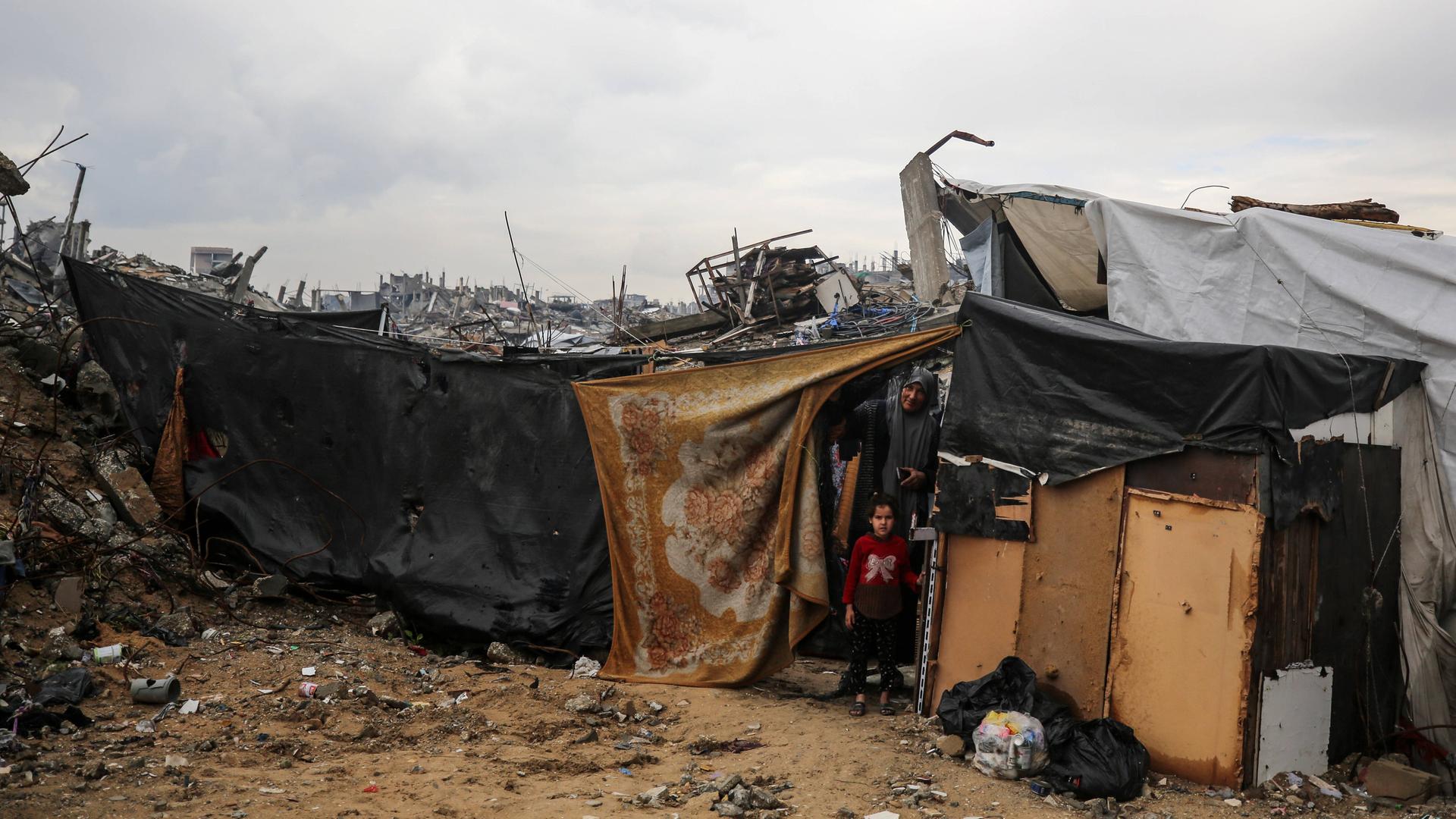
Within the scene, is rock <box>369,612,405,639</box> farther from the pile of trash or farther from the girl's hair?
the pile of trash

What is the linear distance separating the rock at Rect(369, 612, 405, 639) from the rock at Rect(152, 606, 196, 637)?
1.08 m

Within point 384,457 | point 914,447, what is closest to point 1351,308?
point 914,447

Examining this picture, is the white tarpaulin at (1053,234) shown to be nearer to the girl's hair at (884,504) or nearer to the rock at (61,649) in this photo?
the girl's hair at (884,504)

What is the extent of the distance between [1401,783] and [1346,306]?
8.36 ft

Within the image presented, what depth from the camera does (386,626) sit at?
6527 millimetres

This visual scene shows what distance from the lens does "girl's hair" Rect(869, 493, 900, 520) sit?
17.4ft

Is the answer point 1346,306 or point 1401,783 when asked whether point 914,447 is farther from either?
point 1401,783

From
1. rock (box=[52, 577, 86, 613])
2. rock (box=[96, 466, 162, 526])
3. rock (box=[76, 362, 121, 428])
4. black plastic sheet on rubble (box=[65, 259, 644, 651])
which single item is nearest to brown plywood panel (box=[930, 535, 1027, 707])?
black plastic sheet on rubble (box=[65, 259, 644, 651])

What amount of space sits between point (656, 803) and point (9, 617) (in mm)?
3875

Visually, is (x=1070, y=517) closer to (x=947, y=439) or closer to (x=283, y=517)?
(x=947, y=439)

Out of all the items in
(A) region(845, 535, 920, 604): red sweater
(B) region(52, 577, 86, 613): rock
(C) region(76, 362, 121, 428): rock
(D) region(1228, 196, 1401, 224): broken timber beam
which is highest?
(D) region(1228, 196, 1401, 224): broken timber beam

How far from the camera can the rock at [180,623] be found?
5.79 metres

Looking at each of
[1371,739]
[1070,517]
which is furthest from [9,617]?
[1371,739]

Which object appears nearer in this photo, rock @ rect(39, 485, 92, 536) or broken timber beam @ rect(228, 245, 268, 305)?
rock @ rect(39, 485, 92, 536)
